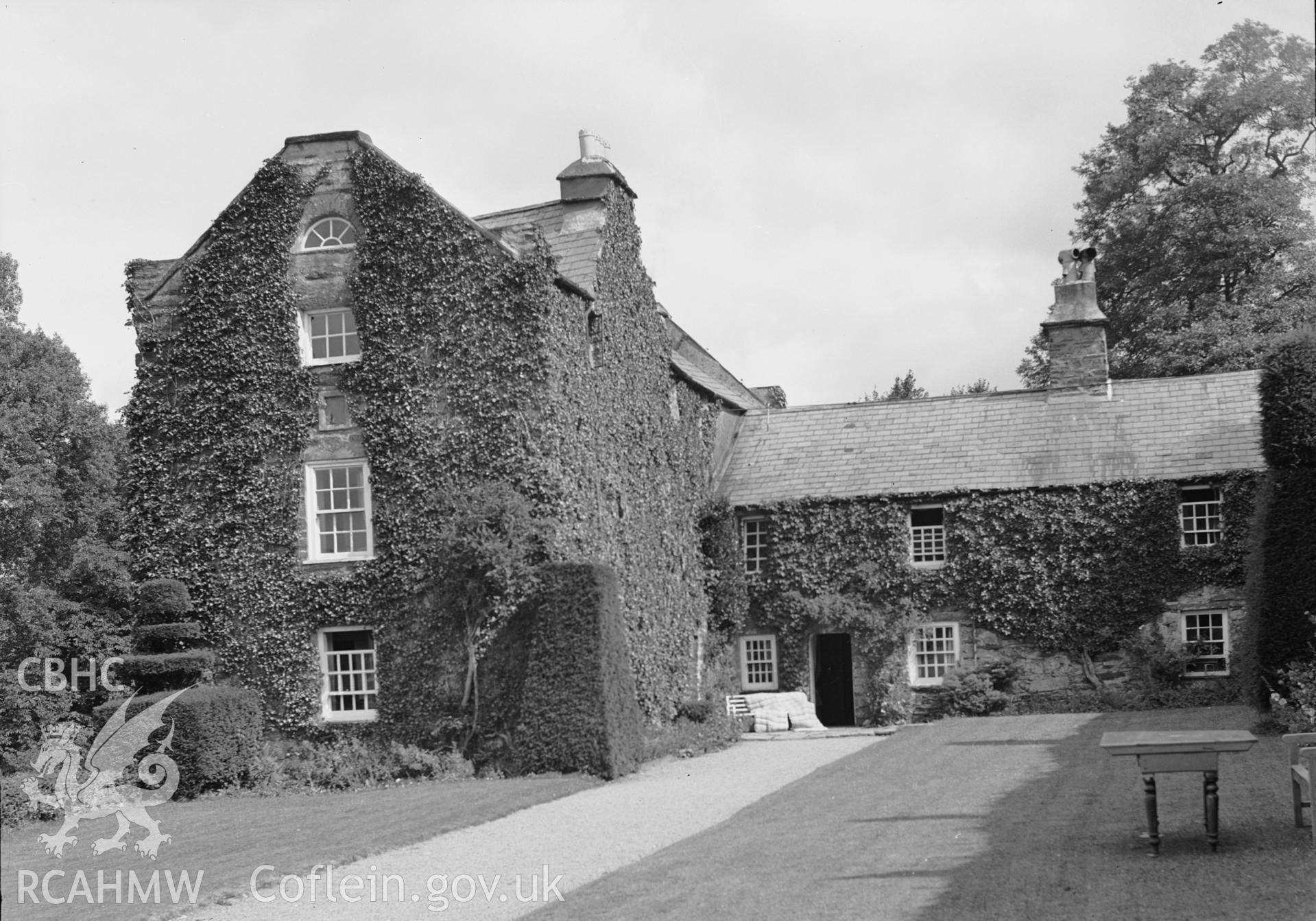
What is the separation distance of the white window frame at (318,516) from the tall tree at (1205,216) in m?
22.9

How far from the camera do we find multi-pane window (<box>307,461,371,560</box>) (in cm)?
2395

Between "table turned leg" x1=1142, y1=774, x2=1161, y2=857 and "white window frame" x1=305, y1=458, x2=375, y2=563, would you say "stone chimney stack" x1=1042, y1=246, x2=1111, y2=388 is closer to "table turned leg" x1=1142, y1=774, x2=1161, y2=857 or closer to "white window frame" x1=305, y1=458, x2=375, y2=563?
"white window frame" x1=305, y1=458, x2=375, y2=563

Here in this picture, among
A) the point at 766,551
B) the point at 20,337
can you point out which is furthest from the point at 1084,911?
the point at 20,337

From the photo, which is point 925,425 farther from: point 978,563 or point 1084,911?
point 1084,911

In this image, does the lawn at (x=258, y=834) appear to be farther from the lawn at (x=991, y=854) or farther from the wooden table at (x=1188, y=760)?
the wooden table at (x=1188, y=760)

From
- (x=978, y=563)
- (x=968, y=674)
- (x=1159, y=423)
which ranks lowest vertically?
(x=968, y=674)

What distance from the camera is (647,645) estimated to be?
26.0m

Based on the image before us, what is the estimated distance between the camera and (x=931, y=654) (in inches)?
1212

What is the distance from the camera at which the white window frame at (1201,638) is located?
2873cm

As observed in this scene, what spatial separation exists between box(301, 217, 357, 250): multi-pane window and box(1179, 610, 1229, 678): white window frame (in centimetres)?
1846

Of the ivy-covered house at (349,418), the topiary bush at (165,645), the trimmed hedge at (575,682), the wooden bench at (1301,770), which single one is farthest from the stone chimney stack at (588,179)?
the wooden bench at (1301,770)

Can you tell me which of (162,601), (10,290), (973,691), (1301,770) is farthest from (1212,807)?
(10,290)

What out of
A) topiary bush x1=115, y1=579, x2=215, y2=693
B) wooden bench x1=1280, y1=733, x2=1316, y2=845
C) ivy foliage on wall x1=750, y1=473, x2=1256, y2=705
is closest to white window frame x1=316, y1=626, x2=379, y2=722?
topiary bush x1=115, y1=579, x2=215, y2=693

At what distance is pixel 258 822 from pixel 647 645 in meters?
10.1
